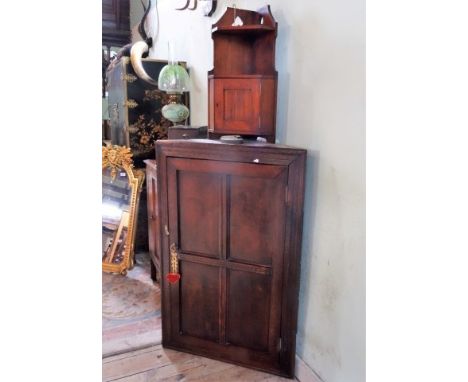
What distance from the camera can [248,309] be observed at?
1.85 meters

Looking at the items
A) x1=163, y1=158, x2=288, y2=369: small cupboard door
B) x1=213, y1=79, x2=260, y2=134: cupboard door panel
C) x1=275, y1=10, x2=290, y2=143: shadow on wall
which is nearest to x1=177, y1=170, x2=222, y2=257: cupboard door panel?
x1=163, y1=158, x2=288, y2=369: small cupboard door

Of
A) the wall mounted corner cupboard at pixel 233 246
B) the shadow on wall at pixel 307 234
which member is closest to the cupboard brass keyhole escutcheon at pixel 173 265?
the wall mounted corner cupboard at pixel 233 246

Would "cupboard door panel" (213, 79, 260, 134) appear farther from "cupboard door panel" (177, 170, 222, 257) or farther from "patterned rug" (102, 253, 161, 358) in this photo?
"patterned rug" (102, 253, 161, 358)

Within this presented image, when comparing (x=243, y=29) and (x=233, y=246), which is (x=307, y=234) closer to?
(x=233, y=246)

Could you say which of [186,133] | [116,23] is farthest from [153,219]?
[116,23]

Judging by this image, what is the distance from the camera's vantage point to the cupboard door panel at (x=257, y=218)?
1.70m

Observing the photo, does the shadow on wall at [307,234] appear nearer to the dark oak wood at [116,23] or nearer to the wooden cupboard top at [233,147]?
the wooden cupboard top at [233,147]

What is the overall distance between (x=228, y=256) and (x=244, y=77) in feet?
2.59
